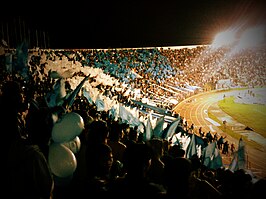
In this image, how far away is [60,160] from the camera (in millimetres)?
2086

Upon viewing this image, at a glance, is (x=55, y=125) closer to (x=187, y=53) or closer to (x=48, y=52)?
(x=48, y=52)

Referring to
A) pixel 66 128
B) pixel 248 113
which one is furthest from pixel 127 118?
pixel 248 113

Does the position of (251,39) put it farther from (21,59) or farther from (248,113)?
(21,59)

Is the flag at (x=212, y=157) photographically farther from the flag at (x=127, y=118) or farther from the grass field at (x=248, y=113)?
the grass field at (x=248, y=113)

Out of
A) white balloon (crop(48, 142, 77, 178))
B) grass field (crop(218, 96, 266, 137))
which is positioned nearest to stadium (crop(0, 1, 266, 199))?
white balloon (crop(48, 142, 77, 178))

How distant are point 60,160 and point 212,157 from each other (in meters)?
4.18

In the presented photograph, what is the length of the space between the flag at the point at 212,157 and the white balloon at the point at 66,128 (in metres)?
3.81

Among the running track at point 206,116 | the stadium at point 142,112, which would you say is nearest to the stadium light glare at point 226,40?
the stadium at point 142,112

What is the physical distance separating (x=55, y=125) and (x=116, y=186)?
29.1 inches

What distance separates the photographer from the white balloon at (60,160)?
2.06m

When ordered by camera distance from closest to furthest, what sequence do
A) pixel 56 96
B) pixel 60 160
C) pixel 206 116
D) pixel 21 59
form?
1. pixel 60 160
2. pixel 56 96
3. pixel 21 59
4. pixel 206 116

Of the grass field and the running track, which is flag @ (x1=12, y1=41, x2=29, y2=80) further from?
the grass field

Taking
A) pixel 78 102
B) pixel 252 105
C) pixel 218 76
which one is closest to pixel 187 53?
pixel 218 76

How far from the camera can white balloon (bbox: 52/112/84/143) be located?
→ 210cm
